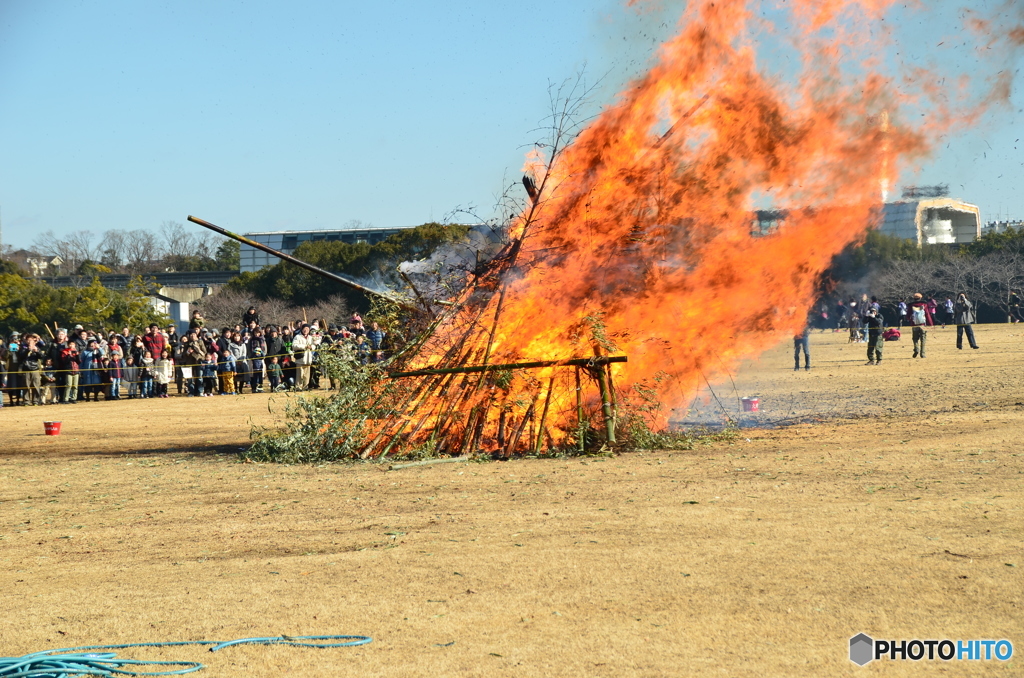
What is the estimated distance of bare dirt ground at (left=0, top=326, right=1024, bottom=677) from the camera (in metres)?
4.88

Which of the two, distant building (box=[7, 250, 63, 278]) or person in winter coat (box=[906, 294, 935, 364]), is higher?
distant building (box=[7, 250, 63, 278])

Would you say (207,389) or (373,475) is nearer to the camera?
(373,475)

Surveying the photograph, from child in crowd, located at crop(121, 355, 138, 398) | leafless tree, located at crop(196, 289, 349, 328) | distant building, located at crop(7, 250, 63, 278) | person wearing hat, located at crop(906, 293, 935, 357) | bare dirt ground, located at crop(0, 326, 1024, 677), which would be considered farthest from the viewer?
distant building, located at crop(7, 250, 63, 278)

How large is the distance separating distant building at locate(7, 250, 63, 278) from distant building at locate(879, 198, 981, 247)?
65.3 m

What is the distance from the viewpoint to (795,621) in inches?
200

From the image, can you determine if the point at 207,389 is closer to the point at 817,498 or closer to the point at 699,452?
the point at 699,452

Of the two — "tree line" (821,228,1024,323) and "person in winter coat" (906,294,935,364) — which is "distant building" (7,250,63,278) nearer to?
"tree line" (821,228,1024,323)

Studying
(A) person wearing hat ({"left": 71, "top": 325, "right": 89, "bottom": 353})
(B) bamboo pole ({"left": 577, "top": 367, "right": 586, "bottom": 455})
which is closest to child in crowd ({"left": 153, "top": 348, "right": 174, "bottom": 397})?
(A) person wearing hat ({"left": 71, "top": 325, "right": 89, "bottom": 353})

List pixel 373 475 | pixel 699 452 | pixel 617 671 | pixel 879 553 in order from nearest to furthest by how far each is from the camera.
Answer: pixel 617 671
pixel 879 553
pixel 373 475
pixel 699 452

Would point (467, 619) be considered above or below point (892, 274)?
below

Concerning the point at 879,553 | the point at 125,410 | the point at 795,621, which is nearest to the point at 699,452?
the point at 879,553

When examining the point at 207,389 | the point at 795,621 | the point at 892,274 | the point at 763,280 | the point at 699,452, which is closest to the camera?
the point at 795,621

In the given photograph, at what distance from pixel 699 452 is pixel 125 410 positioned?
15.4 meters

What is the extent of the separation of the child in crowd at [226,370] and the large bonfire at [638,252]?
14.8m
